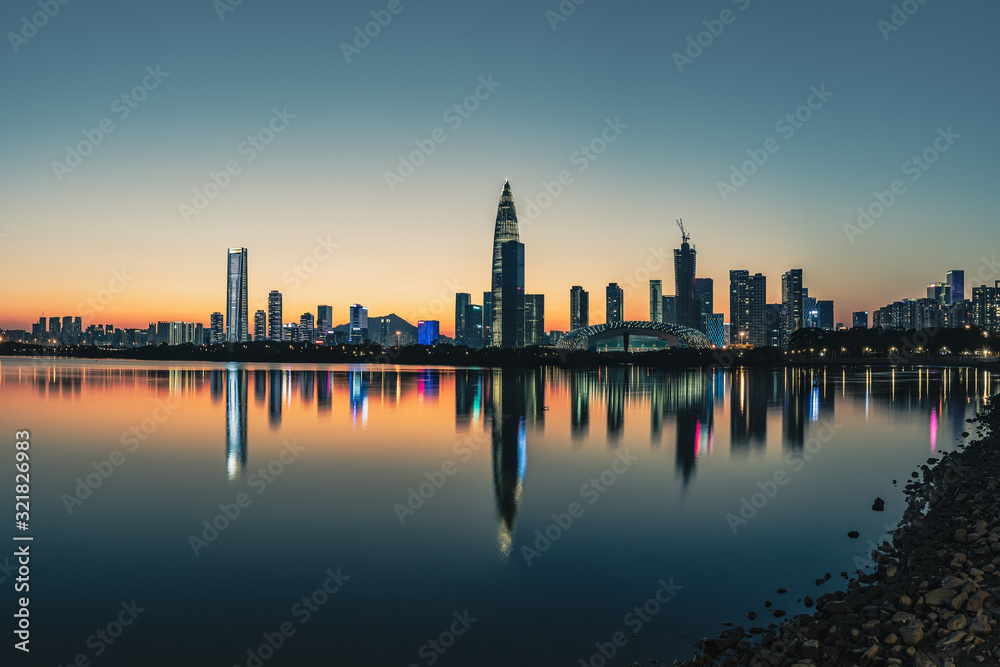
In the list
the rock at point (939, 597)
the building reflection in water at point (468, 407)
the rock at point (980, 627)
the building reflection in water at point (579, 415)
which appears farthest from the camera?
the building reflection in water at point (468, 407)

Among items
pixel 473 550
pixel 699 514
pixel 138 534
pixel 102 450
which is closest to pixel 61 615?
pixel 138 534

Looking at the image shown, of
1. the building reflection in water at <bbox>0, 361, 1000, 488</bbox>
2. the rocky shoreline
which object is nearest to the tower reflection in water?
the building reflection in water at <bbox>0, 361, 1000, 488</bbox>

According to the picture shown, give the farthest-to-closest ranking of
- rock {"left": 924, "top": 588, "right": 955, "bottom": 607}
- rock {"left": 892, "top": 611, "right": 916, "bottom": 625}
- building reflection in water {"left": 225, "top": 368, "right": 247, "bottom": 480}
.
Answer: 1. building reflection in water {"left": 225, "top": 368, "right": 247, "bottom": 480}
2. rock {"left": 924, "top": 588, "right": 955, "bottom": 607}
3. rock {"left": 892, "top": 611, "right": 916, "bottom": 625}

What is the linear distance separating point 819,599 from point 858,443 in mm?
22912

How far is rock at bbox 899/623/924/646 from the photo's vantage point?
780cm

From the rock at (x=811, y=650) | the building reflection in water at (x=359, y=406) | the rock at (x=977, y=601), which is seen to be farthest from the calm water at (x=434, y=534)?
the building reflection in water at (x=359, y=406)

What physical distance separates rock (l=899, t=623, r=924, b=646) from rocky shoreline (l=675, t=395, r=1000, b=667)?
0.01 metres

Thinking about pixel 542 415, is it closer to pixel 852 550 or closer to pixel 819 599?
pixel 852 550

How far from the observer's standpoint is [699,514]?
17344 millimetres

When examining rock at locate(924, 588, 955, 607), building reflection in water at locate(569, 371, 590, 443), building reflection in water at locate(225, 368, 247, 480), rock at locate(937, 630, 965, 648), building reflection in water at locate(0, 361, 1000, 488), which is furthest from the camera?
building reflection in water at locate(569, 371, 590, 443)

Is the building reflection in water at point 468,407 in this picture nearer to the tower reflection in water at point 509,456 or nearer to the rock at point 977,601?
the tower reflection in water at point 509,456

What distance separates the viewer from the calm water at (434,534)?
9875mm

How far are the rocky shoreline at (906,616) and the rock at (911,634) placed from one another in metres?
0.01

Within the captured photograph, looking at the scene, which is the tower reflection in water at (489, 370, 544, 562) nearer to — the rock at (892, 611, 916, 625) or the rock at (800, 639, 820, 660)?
the rock at (800, 639, 820, 660)
